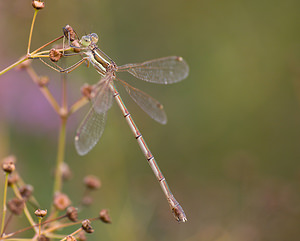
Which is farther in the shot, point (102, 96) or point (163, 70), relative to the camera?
point (163, 70)

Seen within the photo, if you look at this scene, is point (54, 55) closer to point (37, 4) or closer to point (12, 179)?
point (37, 4)

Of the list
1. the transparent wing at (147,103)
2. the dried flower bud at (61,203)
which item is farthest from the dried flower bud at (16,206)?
the transparent wing at (147,103)

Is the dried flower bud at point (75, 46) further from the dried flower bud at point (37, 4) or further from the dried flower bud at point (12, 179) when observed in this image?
the dried flower bud at point (12, 179)

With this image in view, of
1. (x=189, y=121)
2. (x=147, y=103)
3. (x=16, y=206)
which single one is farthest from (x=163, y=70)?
(x=189, y=121)

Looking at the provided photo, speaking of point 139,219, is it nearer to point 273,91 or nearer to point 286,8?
point 273,91

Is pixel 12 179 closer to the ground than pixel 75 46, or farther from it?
closer to the ground

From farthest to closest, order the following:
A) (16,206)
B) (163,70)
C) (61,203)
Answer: (163,70), (61,203), (16,206)
